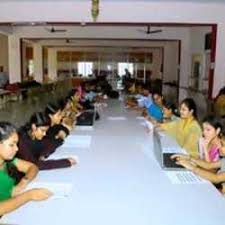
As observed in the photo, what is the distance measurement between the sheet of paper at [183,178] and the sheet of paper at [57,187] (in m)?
0.51

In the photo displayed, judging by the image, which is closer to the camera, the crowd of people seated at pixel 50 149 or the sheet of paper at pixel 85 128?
the crowd of people seated at pixel 50 149

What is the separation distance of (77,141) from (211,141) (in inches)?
39.5

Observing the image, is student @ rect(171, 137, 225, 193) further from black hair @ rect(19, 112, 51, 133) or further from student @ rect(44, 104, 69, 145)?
black hair @ rect(19, 112, 51, 133)

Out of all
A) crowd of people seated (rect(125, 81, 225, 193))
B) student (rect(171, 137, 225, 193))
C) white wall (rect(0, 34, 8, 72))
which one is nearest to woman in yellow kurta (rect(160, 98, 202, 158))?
crowd of people seated (rect(125, 81, 225, 193))

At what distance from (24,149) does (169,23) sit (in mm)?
4912

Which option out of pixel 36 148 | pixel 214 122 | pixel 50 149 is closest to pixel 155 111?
pixel 214 122

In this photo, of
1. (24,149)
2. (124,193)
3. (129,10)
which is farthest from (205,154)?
(129,10)

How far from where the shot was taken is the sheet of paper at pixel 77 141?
2.83 meters

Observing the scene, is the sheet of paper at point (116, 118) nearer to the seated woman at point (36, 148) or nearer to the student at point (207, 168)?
the seated woman at point (36, 148)

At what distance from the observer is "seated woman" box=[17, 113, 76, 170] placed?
2201 mm

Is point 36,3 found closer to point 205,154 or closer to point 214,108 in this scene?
point 214,108

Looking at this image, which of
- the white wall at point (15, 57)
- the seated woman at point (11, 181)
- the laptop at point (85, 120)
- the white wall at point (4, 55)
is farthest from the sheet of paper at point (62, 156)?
the white wall at point (4, 55)

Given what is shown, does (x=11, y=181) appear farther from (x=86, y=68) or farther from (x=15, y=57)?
(x=86, y=68)

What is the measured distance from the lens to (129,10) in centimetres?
649
